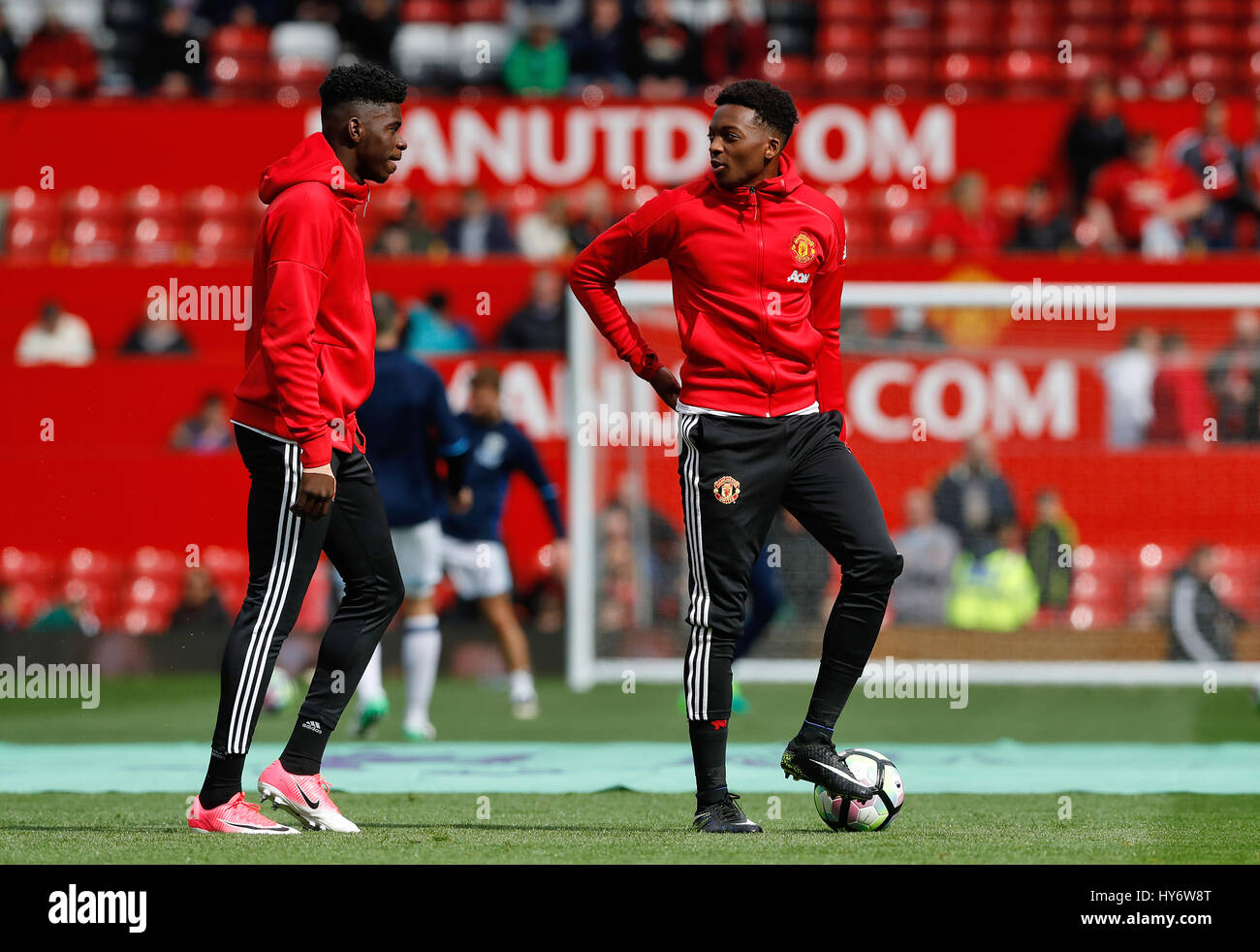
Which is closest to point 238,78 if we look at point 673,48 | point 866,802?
point 673,48

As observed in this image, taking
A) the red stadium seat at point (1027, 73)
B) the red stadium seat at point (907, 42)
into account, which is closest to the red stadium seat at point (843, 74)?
the red stadium seat at point (907, 42)

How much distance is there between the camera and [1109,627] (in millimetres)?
12742

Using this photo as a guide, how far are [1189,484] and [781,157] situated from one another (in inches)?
308

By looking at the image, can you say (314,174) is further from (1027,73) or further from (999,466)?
(1027,73)

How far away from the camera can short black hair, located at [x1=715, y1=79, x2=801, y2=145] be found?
6.05 metres

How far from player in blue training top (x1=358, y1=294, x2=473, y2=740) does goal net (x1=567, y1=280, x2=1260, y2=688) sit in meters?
2.31

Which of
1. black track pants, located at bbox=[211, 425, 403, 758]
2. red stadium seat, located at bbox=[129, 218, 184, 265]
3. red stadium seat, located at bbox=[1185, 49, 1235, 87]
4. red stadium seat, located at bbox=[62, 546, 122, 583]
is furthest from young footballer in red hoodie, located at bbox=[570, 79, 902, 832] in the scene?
Result: red stadium seat, located at bbox=[1185, 49, 1235, 87]

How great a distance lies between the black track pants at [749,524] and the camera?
603 centimetres

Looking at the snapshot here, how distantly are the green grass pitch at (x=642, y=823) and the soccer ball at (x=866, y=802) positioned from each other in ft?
0.22

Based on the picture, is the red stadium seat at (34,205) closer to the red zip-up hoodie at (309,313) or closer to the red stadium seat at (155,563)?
the red stadium seat at (155,563)

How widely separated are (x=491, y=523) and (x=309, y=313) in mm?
5873

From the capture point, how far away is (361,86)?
19.2 ft
